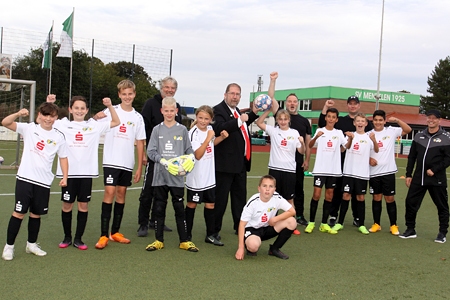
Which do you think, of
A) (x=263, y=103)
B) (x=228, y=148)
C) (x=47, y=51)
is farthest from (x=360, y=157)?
(x=47, y=51)

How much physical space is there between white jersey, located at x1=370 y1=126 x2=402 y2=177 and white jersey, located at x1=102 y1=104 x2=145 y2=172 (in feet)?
11.6

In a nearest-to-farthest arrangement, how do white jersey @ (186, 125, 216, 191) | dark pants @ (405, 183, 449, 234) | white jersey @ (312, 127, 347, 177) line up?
white jersey @ (186, 125, 216, 191) < dark pants @ (405, 183, 449, 234) < white jersey @ (312, 127, 347, 177)

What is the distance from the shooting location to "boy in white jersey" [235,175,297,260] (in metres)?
5.06

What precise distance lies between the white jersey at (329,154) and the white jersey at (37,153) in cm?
363

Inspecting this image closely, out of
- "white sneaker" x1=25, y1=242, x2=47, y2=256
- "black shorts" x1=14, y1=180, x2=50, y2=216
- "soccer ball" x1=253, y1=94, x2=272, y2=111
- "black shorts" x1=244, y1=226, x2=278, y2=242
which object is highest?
"soccer ball" x1=253, y1=94, x2=272, y2=111

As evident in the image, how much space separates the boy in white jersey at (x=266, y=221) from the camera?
199 inches

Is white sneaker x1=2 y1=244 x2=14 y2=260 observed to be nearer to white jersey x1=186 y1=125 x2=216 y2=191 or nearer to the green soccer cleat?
white jersey x1=186 y1=125 x2=216 y2=191

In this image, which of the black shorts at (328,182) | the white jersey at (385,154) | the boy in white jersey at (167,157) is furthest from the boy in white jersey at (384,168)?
the boy in white jersey at (167,157)

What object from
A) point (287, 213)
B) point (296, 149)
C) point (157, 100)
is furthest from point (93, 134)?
point (296, 149)

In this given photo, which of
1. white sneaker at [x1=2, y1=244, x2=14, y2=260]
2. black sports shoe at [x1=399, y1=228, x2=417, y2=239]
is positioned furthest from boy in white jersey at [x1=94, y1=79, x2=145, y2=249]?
black sports shoe at [x1=399, y1=228, x2=417, y2=239]

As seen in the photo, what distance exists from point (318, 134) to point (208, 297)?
11.6ft

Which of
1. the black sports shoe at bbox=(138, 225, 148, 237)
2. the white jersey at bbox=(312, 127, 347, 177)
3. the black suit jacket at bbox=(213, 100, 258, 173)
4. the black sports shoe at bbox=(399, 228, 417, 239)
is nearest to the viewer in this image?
the black suit jacket at bbox=(213, 100, 258, 173)

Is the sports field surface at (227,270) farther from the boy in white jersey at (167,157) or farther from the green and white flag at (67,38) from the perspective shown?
the green and white flag at (67,38)

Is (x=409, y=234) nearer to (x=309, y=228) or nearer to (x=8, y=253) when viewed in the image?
(x=309, y=228)
